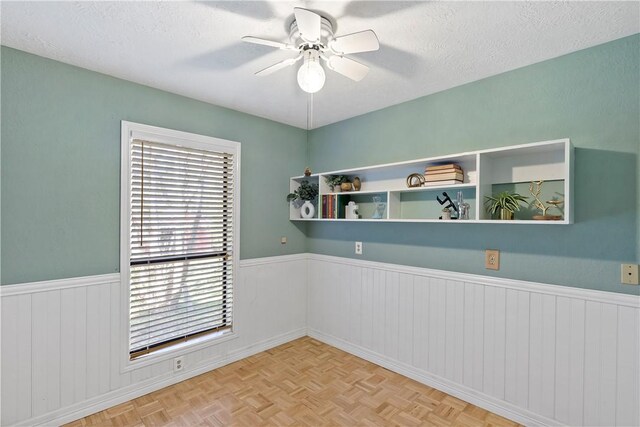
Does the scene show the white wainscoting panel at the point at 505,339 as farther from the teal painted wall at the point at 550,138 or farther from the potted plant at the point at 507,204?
the potted plant at the point at 507,204

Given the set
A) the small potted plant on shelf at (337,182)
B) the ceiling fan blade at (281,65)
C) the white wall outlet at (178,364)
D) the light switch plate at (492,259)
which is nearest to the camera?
the ceiling fan blade at (281,65)

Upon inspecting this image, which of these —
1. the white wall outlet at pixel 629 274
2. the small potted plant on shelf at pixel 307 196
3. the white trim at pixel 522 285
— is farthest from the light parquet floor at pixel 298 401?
the small potted plant on shelf at pixel 307 196

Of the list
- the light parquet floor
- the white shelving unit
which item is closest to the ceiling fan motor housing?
the white shelving unit

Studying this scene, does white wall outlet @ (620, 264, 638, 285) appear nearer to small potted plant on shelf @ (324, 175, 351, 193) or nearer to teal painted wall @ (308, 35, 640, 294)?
teal painted wall @ (308, 35, 640, 294)

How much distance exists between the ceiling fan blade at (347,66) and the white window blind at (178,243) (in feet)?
5.34

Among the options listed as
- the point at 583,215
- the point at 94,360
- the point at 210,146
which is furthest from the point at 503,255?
the point at 94,360

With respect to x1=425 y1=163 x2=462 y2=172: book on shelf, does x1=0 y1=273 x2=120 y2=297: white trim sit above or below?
below

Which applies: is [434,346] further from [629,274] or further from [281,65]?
[281,65]

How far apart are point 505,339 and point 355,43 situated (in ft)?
7.35

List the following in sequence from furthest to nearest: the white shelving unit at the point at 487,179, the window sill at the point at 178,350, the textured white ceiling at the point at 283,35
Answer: the window sill at the point at 178,350 < the white shelving unit at the point at 487,179 < the textured white ceiling at the point at 283,35

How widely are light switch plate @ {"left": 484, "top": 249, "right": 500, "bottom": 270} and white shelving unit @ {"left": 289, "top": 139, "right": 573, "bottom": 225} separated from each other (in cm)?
26

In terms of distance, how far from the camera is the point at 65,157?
2.20 m

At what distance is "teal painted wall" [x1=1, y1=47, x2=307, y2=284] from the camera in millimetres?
2010

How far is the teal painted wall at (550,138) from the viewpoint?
184 centimetres
